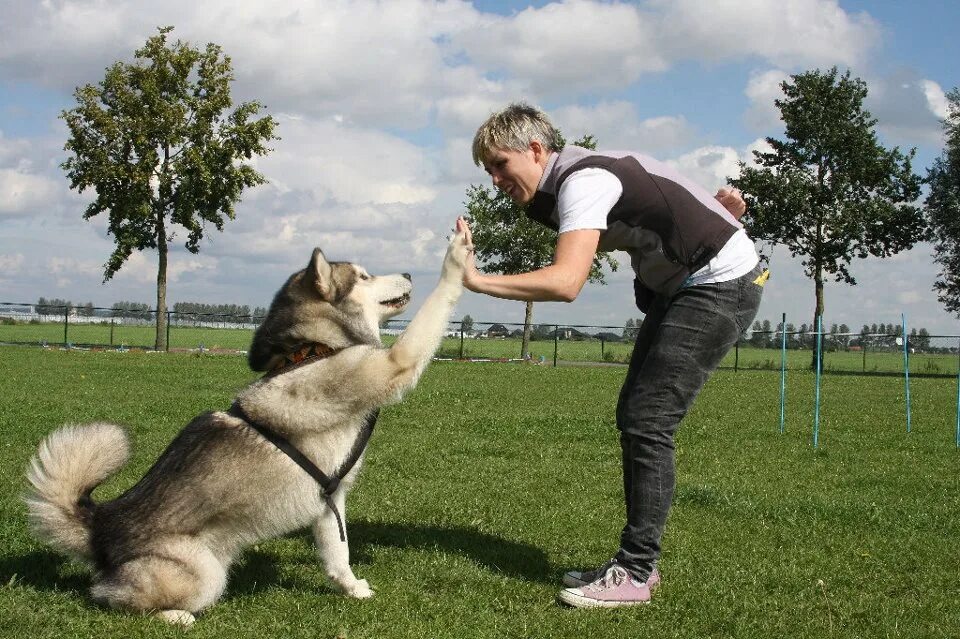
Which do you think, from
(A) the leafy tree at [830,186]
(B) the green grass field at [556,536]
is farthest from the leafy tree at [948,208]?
(B) the green grass field at [556,536]

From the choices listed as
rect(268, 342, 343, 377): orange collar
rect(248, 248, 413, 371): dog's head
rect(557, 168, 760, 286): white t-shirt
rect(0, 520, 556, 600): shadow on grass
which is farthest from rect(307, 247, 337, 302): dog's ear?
rect(0, 520, 556, 600): shadow on grass

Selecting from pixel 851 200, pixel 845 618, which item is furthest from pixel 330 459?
pixel 851 200

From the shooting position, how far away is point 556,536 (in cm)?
614

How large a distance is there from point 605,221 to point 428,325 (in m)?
1.05

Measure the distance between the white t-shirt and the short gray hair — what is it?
347mm

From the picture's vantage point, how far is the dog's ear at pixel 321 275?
457cm

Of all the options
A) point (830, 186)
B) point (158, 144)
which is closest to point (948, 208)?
point (830, 186)

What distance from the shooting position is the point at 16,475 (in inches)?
311

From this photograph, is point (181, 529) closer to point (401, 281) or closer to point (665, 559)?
point (401, 281)

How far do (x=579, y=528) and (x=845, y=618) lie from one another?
2.24 metres

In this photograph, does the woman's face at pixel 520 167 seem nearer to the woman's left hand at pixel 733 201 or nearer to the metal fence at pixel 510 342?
the woman's left hand at pixel 733 201

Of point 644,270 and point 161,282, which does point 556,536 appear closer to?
point 644,270

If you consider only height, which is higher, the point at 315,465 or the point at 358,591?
the point at 315,465

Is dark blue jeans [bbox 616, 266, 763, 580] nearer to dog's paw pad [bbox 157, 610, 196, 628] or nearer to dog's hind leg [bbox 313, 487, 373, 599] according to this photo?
dog's hind leg [bbox 313, 487, 373, 599]
